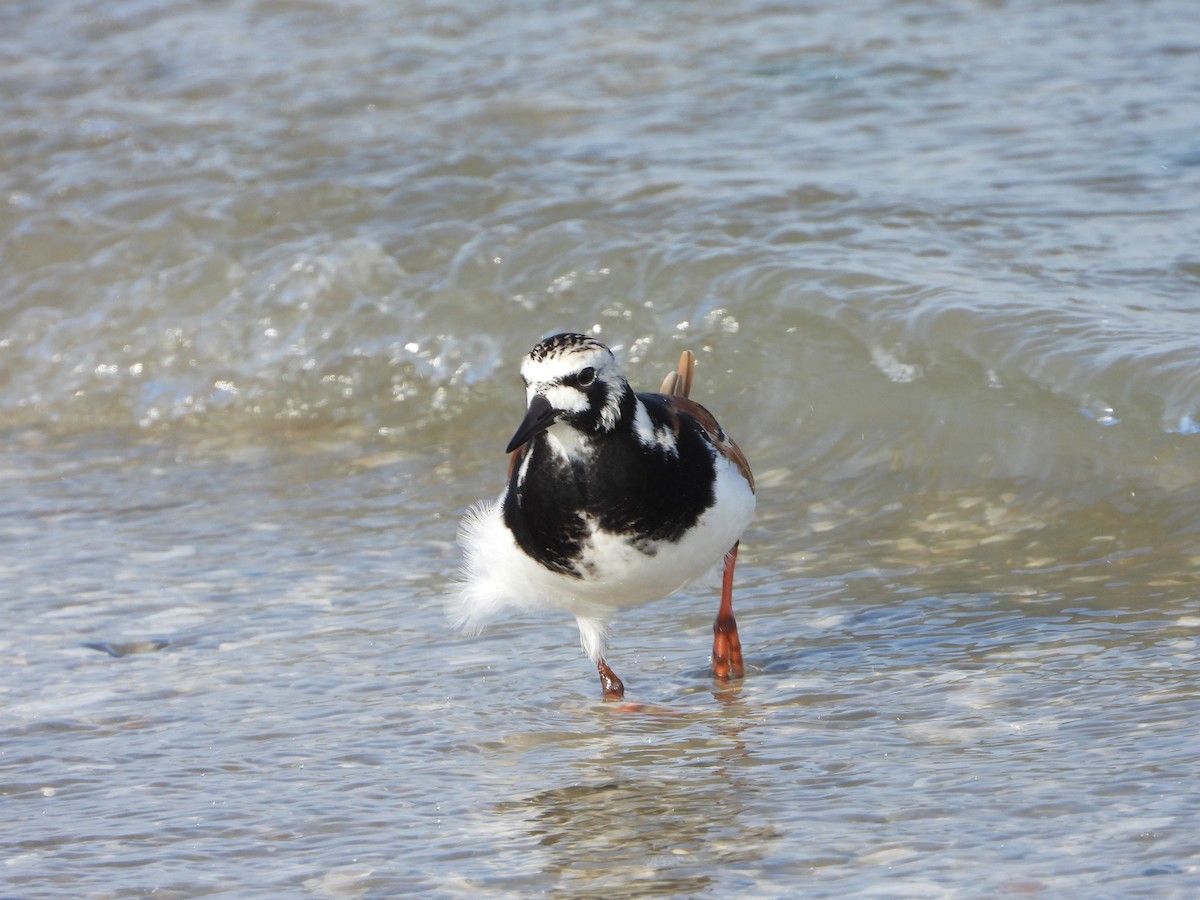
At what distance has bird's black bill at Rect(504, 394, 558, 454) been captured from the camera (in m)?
4.04

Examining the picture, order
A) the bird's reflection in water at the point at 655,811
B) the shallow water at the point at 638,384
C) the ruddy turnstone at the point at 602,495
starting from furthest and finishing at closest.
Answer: the ruddy turnstone at the point at 602,495 < the shallow water at the point at 638,384 < the bird's reflection in water at the point at 655,811

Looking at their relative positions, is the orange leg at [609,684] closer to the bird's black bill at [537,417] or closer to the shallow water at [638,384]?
the shallow water at [638,384]

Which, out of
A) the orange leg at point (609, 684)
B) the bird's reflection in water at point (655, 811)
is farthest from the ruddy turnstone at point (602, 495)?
the bird's reflection in water at point (655, 811)

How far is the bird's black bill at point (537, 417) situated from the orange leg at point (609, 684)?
0.94 m

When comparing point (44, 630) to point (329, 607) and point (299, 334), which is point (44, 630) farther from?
point (299, 334)

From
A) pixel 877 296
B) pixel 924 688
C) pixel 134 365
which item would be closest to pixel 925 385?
pixel 877 296

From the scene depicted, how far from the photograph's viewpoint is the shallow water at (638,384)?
12.6ft

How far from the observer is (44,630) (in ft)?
17.7

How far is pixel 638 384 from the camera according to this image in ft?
25.1

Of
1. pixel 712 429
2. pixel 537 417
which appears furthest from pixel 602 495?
pixel 712 429

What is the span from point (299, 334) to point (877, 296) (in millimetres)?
3147

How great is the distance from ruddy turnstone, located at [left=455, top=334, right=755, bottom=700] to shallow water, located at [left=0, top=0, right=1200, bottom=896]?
452mm

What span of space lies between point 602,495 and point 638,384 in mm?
3493

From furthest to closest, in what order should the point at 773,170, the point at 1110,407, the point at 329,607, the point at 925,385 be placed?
the point at 773,170
the point at 925,385
the point at 1110,407
the point at 329,607
